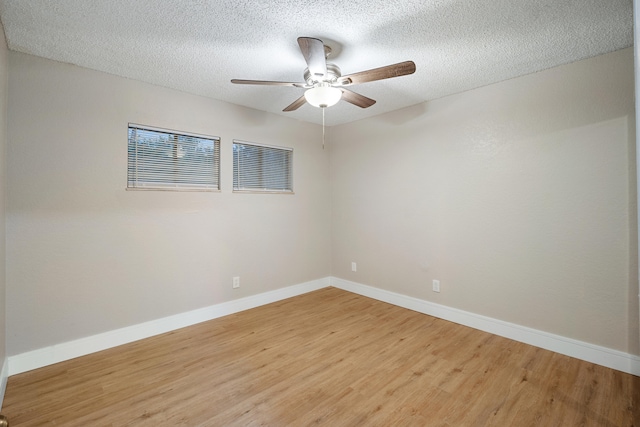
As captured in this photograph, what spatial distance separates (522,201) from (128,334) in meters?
3.83

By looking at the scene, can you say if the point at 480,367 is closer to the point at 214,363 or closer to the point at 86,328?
the point at 214,363

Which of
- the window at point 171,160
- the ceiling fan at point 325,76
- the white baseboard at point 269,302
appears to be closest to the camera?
the ceiling fan at point 325,76

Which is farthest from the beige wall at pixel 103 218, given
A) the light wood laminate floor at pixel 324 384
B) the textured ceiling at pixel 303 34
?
the light wood laminate floor at pixel 324 384

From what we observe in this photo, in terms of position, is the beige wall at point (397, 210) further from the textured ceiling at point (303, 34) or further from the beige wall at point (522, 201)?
the textured ceiling at point (303, 34)

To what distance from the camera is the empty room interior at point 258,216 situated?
71.5 inches

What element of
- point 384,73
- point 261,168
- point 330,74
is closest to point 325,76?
point 330,74

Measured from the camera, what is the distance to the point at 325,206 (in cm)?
436

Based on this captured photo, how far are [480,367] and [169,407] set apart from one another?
2.24 m

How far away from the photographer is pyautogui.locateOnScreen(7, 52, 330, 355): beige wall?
2186mm

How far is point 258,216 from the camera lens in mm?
3584

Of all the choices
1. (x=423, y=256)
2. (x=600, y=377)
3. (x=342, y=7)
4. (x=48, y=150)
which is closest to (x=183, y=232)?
(x=48, y=150)

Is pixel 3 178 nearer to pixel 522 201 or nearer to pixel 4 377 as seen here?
pixel 4 377

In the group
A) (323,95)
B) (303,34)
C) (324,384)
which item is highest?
(303,34)

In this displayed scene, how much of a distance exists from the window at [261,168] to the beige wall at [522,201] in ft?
3.90
